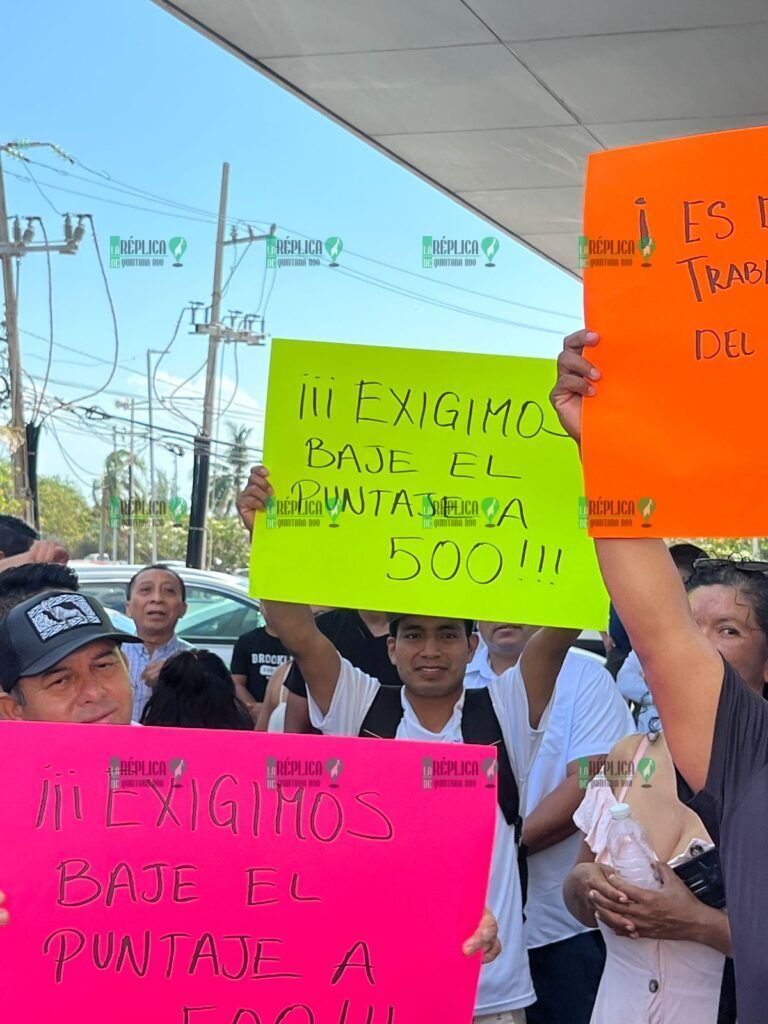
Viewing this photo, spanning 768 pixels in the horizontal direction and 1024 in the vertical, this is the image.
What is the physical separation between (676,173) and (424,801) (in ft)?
3.41

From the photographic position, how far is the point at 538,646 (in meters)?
2.99

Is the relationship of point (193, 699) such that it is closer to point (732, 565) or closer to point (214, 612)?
point (732, 565)

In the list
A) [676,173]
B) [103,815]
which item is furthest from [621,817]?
[676,173]

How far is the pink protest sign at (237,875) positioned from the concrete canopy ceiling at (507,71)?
9.93 ft

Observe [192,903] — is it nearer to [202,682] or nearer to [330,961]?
[330,961]

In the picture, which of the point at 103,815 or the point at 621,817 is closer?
the point at 103,815

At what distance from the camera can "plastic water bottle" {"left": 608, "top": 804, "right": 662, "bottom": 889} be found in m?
2.43

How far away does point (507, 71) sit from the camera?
4953mm

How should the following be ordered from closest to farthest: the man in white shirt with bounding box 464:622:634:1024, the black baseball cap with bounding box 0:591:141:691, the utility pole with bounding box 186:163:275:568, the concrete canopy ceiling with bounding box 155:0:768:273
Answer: the black baseball cap with bounding box 0:591:141:691 → the man in white shirt with bounding box 464:622:634:1024 → the concrete canopy ceiling with bounding box 155:0:768:273 → the utility pole with bounding box 186:163:275:568
